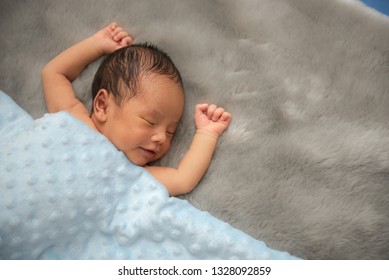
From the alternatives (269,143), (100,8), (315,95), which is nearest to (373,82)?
(315,95)

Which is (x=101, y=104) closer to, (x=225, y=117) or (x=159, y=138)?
(x=159, y=138)

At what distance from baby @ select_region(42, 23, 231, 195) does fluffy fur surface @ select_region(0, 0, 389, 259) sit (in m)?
0.04

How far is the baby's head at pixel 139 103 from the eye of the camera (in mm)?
1013

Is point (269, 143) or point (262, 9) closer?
point (269, 143)

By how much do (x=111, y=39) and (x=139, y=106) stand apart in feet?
0.89

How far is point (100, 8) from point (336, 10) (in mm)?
705

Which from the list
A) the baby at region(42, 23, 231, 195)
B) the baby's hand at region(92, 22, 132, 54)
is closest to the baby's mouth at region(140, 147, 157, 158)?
the baby at region(42, 23, 231, 195)

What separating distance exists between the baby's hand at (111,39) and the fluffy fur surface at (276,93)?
0.13ft

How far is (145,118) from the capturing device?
1.01 m

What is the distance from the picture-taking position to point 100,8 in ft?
3.97

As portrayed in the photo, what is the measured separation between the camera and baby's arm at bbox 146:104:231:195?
3.43 feet

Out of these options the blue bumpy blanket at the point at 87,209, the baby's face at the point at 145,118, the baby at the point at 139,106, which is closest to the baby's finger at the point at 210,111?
the baby at the point at 139,106

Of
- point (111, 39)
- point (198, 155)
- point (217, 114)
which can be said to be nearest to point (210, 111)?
point (217, 114)
